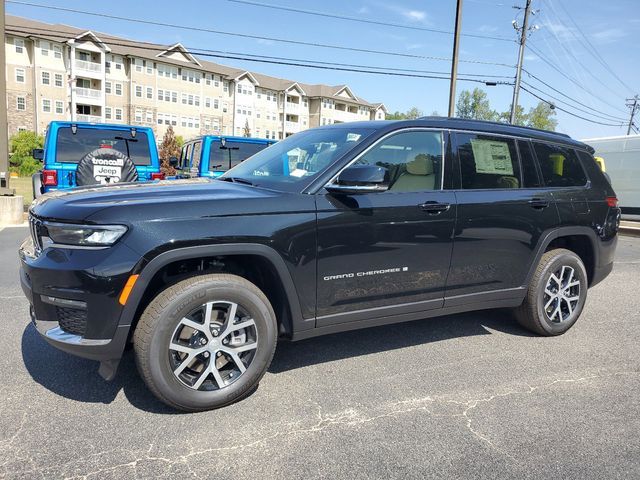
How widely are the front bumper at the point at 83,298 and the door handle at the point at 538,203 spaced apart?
127 inches

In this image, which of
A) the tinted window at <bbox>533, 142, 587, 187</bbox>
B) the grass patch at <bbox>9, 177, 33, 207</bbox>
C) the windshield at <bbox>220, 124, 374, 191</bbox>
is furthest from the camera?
the grass patch at <bbox>9, 177, 33, 207</bbox>

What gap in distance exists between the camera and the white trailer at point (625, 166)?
50.2 ft

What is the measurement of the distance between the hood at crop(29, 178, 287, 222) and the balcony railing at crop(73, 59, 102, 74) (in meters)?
55.3

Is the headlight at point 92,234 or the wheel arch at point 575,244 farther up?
the headlight at point 92,234

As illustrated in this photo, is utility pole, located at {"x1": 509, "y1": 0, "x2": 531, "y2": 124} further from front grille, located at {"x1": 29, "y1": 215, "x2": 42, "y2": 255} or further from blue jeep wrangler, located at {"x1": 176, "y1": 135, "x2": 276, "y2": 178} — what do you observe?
front grille, located at {"x1": 29, "y1": 215, "x2": 42, "y2": 255}

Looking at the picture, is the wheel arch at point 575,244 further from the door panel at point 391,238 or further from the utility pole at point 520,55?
the utility pole at point 520,55

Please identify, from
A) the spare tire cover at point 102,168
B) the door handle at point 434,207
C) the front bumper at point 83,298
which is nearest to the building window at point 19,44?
the spare tire cover at point 102,168

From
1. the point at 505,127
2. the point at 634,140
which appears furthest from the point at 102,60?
the point at 505,127

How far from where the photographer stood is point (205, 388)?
9.80ft

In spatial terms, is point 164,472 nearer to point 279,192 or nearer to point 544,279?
point 279,192

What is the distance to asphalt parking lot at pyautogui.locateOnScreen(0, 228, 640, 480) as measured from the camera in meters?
2.49

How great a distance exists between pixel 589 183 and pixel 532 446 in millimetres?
2944

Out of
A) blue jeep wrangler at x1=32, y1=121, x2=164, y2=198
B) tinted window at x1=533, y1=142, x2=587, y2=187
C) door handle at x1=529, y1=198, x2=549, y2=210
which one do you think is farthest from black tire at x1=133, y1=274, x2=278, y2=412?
blue jeep wrangler at x1=32, y1=121, x2=164, y2=198

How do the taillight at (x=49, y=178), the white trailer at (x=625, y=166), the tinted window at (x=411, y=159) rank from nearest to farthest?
the tinted window at (x=411, y=159) → the taillight at (x=49, y=178) → the white trailer at (x=625, y=166)
